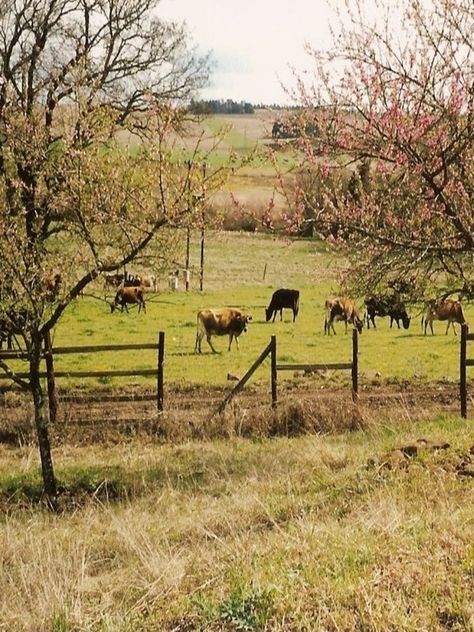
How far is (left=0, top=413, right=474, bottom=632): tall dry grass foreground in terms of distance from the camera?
400cm

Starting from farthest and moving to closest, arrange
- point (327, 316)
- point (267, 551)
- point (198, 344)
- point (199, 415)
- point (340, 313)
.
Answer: point (340, 313) → point (327, 316) → point (198, 344) → point (199, 415) → point (267, 551)

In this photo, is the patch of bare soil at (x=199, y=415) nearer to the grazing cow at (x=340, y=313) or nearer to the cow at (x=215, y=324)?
the cow at (x=215, y=324)

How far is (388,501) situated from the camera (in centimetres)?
636

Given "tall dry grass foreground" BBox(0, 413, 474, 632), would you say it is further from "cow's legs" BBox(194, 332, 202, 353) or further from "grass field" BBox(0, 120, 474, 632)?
"cow's legs" BBox(194, 332, 202, 353)

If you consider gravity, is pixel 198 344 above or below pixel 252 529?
below

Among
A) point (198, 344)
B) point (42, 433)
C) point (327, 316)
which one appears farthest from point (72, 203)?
point (327, 316)

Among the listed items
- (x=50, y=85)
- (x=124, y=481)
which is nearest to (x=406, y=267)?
(x=124, y=481)

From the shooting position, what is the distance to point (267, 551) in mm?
5027

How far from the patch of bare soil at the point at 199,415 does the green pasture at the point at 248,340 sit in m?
2.15

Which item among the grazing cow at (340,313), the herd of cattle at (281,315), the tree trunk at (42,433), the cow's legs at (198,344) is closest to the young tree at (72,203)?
the tree trunk at (42,433)

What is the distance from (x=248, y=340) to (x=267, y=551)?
21.0m

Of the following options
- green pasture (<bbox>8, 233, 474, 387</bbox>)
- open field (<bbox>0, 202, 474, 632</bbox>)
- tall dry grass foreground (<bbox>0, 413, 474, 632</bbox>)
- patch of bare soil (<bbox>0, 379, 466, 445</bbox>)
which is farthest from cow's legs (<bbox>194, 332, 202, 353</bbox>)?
tall dry grass foreground (<bbox>0, 413, 474, 632</bbox>)

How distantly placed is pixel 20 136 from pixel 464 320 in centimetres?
2142

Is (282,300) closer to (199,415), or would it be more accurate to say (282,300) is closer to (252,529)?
(199,415)
